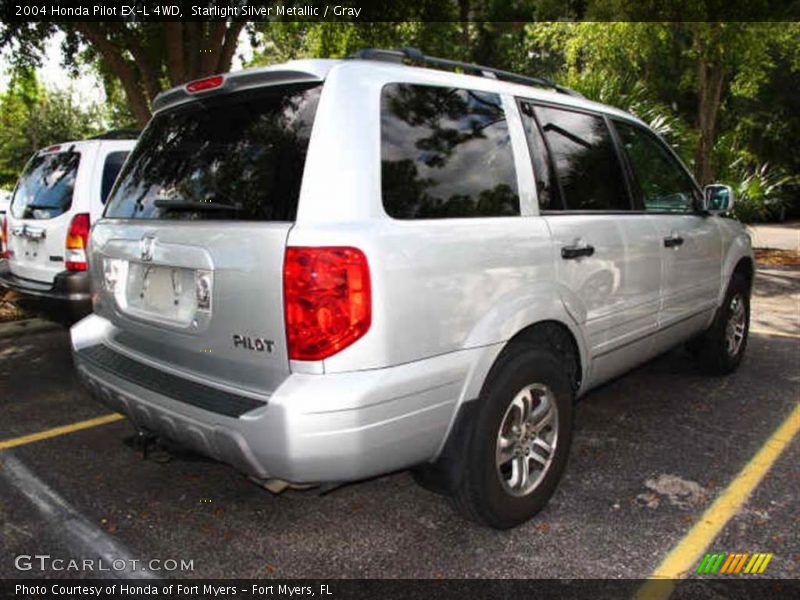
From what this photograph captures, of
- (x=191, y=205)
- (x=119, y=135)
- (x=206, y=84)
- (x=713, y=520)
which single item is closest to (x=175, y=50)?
(x=119, y=135)

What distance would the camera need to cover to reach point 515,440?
2.90m

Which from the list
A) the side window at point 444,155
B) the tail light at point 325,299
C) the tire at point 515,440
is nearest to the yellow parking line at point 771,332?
the tire at point 515,440

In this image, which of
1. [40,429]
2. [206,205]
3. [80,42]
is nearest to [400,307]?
[206,205]

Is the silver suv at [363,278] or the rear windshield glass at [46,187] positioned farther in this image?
the rear windshield glass at [46,187]

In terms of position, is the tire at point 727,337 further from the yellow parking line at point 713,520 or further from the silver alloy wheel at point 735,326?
the yellow parking line at point 713,520

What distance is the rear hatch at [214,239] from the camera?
7.65 ft

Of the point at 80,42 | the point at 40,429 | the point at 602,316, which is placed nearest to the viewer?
the point at 602,316

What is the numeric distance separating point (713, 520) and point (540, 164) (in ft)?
5.81

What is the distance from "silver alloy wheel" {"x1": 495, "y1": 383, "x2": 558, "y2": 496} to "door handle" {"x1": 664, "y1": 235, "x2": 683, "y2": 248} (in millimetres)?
1489

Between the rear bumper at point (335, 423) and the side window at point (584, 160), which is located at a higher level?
the side window at point (584, 160)

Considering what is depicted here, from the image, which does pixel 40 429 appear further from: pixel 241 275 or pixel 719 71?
pixel 719 71

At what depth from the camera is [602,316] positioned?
3373mm

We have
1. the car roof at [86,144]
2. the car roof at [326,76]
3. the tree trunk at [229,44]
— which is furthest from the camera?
the tree trunk at [229,44]

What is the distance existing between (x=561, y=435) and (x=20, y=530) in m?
2.42
